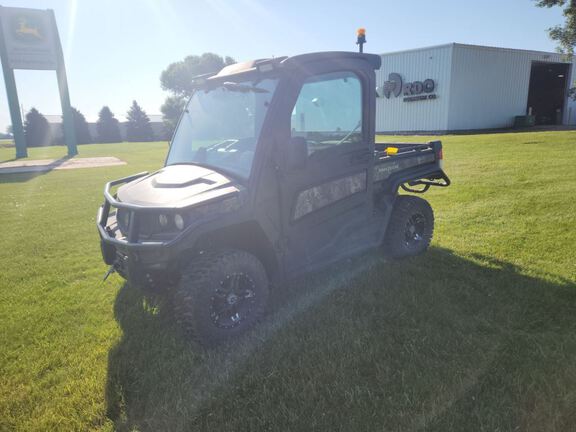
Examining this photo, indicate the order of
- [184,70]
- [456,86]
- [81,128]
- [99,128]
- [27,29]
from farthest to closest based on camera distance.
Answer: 1. [184,70]
2. [99,128]
3. [81,128]
4. [456,86]
5. [27,29]

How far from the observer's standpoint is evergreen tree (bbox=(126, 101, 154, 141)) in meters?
56.3

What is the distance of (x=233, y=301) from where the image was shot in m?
3.05

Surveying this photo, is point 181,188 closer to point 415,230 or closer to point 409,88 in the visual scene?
point 415,230

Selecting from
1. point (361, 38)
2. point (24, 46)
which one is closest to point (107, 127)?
point (24, 46)

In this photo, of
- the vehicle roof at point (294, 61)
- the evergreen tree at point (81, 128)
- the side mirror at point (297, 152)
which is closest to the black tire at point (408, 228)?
the vehicle roof at point (294, 61)

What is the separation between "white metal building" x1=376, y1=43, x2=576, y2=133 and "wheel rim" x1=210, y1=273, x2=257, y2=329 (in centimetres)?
2846

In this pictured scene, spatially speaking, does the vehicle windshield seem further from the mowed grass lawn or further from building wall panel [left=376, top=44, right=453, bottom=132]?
building wall panel [left=376, top=44, right=453, bottom=132]

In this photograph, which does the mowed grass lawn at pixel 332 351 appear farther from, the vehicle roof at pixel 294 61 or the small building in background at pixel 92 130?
the small building in background at pixel 92 130

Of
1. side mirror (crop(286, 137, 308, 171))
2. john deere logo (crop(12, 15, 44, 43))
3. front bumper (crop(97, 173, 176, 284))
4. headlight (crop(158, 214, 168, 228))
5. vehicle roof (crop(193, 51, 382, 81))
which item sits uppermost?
john deere logo (crop(12, 15, 44, 43))

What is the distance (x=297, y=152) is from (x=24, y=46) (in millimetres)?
28036

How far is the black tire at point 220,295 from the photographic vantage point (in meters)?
2.81

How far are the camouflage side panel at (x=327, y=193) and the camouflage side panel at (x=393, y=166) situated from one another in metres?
0.39

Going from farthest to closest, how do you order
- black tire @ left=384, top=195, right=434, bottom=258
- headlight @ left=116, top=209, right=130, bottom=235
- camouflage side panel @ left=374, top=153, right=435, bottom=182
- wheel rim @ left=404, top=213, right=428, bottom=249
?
1. wheel rim @ left=404, top=213, right=428, bottom=249
2. black tire @ left=384, top=195, right=434, bottom=258
3. camouflage side panel @ left=374, top=153, right=435, bottom=182
4. headlight @ left=116, top=209, right=130, bottom=235

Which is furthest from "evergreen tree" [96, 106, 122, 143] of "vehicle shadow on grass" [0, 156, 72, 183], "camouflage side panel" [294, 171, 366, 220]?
"camouflage side panel" [294, 171, 366, 220]
